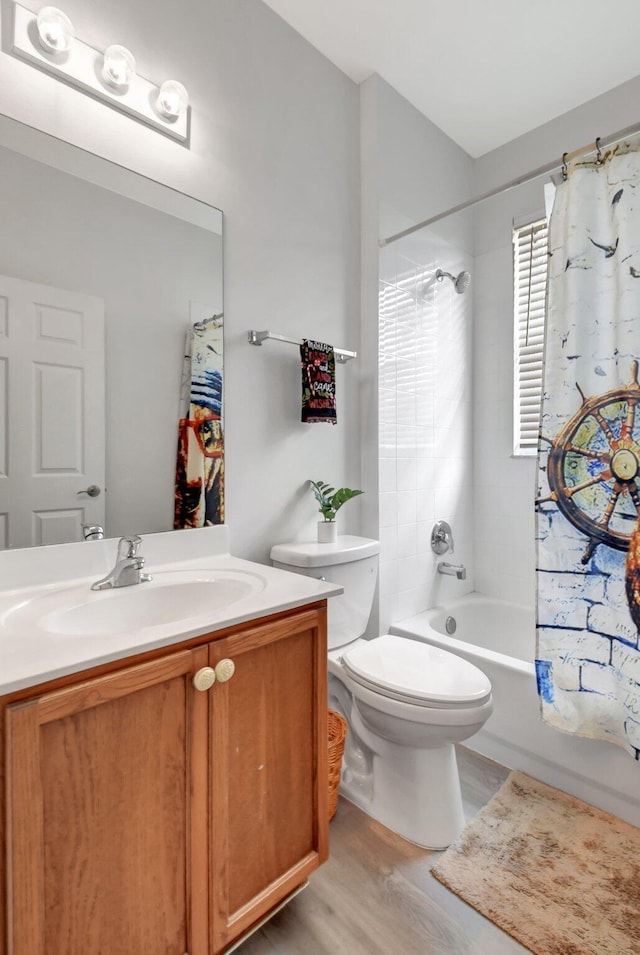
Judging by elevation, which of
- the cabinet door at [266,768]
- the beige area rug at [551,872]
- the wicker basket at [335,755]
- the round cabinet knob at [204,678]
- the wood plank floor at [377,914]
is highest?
the round cabinet knob at [204,678]

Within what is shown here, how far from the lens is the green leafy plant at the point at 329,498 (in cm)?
179

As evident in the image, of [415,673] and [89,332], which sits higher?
[89,332]

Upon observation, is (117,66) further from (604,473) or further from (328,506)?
(604,473)

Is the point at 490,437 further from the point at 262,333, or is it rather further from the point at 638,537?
the point at 262,333

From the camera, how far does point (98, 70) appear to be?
129 cm

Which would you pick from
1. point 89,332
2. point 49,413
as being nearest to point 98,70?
point 89,332

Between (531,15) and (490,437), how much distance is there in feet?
5.60

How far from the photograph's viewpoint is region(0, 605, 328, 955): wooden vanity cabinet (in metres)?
0.72

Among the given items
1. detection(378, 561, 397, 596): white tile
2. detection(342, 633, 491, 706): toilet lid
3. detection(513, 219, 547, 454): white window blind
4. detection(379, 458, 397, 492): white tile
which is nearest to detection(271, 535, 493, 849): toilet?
detection(342, 633, 491, 706): toilet lid

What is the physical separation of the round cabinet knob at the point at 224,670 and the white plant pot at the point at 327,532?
2.85 ft

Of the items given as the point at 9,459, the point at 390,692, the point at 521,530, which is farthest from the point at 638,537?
the point at 9,459

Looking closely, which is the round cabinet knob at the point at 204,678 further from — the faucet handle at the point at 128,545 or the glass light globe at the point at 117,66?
the glass light globe at the point at 117,66

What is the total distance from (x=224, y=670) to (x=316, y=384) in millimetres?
1102

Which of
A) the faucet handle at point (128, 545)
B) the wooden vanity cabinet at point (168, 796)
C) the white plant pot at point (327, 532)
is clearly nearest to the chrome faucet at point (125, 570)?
the faucet handle at point (128, 545)
